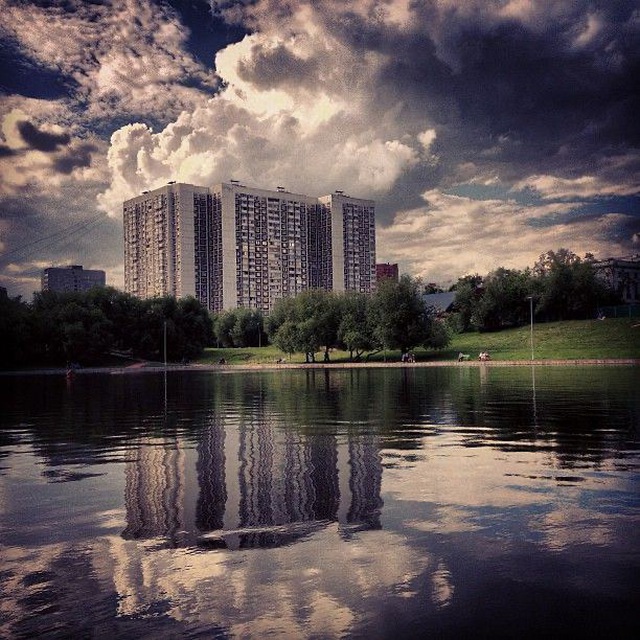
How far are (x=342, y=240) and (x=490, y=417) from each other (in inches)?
5645

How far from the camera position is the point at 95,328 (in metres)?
97.8

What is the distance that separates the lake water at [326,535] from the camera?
508 cm

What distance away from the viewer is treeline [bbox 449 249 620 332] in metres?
108

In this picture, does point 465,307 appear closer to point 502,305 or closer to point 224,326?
point 502,305

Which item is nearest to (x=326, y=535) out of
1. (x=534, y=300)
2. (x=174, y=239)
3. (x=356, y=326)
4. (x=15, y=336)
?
(x=356, y=326)

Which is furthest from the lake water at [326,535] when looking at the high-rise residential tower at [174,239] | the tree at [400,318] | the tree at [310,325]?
the high-rise residential tower at [174,239]

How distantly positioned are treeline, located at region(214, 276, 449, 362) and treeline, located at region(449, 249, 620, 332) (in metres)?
22.1

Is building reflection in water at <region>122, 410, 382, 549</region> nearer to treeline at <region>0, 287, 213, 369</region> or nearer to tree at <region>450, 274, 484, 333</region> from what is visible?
treeline at <region>0, 287, 213, 369</region>

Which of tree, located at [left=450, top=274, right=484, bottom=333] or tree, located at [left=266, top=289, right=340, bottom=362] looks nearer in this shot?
tree, located at [left=266, top=289, right=340, bottom=362]

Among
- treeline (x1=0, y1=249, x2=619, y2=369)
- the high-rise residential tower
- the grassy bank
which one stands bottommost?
the grassy bank

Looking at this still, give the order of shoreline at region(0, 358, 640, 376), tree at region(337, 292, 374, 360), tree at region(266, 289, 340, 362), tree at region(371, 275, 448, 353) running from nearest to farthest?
shoreline at region(0, 358, 640, 376), tree at region(371, 275, 448, 353), tree at region(337, 292, 374, 360), tree at region(266, 289, 340, 362)

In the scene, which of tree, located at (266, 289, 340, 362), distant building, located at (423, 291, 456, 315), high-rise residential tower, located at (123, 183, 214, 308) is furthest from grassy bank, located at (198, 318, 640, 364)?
distant building, located at (423, 291, 456, 315)

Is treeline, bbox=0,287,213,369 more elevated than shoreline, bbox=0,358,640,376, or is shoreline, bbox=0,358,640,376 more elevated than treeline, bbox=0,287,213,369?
treeline, bbox=0,287,213,369

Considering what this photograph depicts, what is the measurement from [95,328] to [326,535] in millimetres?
96239
